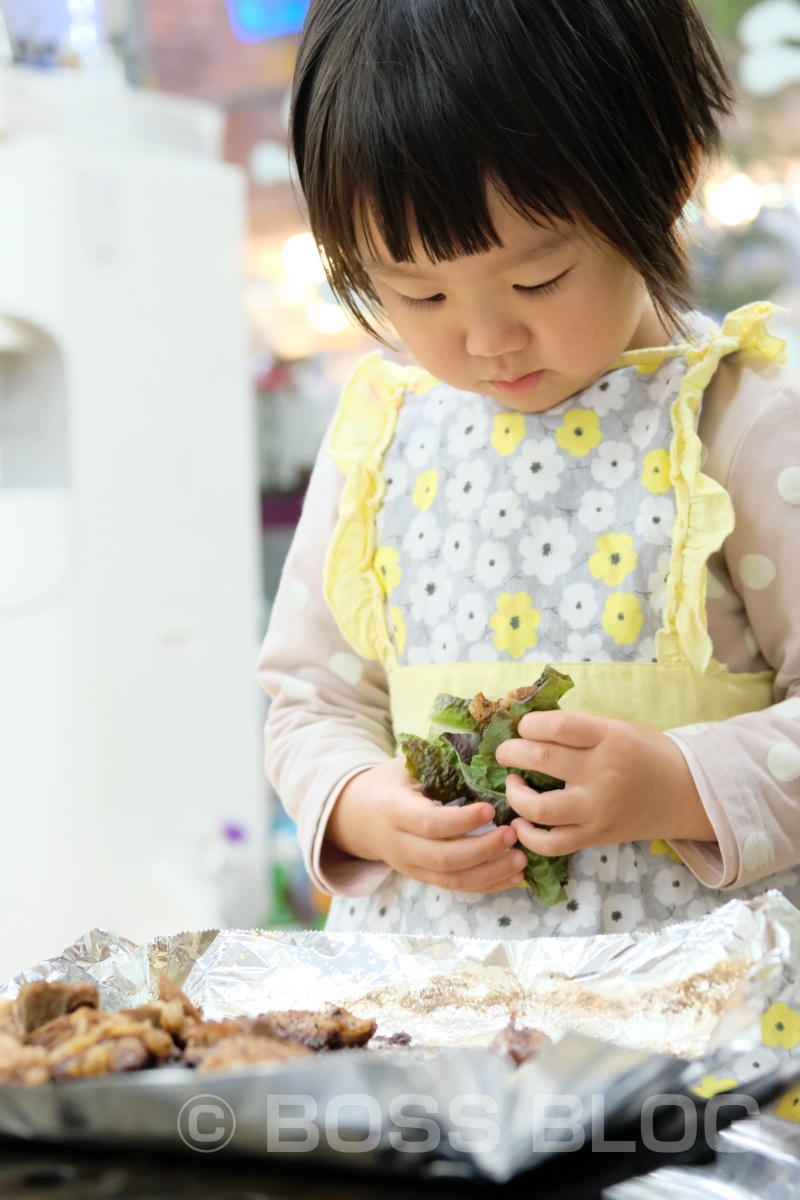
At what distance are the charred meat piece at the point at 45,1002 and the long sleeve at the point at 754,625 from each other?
1.14 ft

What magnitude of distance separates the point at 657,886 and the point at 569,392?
320mm

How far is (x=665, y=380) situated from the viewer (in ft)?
2.61

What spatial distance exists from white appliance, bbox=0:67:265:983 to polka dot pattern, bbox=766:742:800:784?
1.20 m

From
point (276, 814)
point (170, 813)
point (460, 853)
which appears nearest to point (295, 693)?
point (460, 853)

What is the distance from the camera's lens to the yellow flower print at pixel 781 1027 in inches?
19.3

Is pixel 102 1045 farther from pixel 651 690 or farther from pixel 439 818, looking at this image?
pixel 651 690

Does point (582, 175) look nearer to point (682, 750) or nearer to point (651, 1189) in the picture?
point (682, 750)

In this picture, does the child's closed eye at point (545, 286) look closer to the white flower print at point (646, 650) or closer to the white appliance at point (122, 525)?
the white flower print at point (646, 650)

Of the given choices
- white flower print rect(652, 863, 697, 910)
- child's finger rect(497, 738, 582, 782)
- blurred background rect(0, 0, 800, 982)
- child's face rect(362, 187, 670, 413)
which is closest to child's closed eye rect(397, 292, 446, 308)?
child's face rect(362, 187, 670, 413)

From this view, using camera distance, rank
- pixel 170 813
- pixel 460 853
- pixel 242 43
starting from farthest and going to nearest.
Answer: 1. pixel 242 43
2. pixel 170 813
3. pixel 460 853

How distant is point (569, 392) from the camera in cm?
82

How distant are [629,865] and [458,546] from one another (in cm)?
24

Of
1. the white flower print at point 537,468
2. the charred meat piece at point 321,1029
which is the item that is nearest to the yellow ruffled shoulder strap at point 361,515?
the white flower print at point 537,468

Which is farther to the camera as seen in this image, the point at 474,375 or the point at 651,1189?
the point at 474,375
